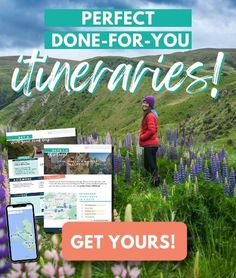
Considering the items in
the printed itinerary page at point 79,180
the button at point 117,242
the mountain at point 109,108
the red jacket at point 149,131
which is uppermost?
the mountain at point 109,108

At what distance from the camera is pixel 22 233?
5.23 metres

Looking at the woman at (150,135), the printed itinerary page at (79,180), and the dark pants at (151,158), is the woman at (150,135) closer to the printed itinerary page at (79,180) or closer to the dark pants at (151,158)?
the dark pants at (151,158)

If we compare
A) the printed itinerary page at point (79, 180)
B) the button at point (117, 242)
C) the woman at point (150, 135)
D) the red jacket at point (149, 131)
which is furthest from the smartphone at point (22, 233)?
the red jacket at point (149, 131)

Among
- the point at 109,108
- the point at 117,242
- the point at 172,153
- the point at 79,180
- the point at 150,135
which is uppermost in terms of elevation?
the point at 109,108

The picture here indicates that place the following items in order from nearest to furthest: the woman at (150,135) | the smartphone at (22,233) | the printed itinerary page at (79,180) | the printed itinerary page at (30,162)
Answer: the smartphone at (22,233) < the printed itinerary page at (79,180) < the printed itinerary page at (30,162) < the woman at (150,135)

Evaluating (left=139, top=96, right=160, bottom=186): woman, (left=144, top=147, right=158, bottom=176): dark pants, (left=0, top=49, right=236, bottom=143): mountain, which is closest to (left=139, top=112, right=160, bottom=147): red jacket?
(left=139, top=96, right=160, bottom=186): woman

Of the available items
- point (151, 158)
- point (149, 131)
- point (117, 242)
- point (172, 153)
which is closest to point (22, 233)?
point (117, 242)

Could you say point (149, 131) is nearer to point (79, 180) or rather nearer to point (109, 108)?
point (79, 180)

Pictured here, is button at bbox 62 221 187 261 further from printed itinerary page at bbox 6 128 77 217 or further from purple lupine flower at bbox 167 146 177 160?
purple lupine flower at bbox 167 146 177 160

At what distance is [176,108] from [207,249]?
331 feet

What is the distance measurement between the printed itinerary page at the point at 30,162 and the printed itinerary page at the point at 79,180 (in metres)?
0.20

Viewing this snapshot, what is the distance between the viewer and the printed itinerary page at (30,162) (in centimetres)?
602

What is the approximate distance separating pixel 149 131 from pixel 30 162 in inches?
257

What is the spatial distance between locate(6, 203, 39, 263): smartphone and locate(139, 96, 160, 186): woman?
704 cm
